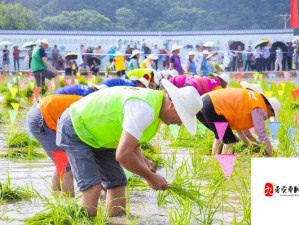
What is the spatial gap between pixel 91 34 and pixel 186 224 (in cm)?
3222

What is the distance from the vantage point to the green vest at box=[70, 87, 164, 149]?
4.86 m

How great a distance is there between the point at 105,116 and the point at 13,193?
148cm

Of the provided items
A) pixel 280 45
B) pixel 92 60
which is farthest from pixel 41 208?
pixel 280 45

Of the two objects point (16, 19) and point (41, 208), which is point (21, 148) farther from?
point (16, 19)

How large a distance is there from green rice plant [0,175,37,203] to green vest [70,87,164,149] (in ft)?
3.68

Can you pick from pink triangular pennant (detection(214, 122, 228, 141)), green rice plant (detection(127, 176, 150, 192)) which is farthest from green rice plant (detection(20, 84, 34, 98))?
green rice plant (detection(127, 176, 150, 192))

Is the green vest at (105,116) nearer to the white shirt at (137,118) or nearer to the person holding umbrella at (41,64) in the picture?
the white shirt at (137,118)

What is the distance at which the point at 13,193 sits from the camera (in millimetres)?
6074

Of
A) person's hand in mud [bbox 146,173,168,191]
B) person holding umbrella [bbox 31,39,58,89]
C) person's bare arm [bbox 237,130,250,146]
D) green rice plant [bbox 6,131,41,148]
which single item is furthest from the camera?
person holding umbrella [bbox 31,39,58,89]

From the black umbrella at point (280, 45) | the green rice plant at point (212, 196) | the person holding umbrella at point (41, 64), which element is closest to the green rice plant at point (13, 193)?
the green rice plant at point (212, 196)

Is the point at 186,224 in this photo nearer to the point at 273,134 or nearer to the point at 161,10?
the point at 273,134

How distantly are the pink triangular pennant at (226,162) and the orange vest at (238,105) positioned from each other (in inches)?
77.0

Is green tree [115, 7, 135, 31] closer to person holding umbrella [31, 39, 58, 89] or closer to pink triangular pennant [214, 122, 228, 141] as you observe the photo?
person holding umbrella [31, 39, 58, 89]

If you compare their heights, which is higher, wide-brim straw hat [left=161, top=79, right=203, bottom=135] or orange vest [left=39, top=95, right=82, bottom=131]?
wide-brim straw hat [left=161, top=79, right=203, bottom=135]
